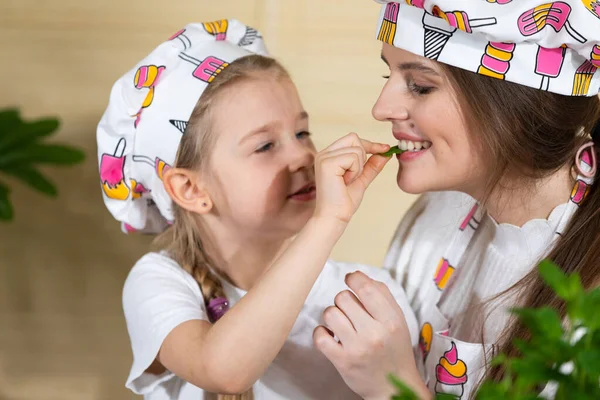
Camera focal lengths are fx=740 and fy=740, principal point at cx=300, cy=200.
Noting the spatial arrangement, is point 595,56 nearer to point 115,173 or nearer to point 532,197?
point 532,197

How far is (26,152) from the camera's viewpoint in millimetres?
1323

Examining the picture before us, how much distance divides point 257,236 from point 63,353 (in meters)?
0.71

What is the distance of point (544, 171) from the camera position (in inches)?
45.3

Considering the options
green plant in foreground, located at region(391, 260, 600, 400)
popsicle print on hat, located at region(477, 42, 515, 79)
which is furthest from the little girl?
green plant in foreground, located at region(391, 260, 600, 400)

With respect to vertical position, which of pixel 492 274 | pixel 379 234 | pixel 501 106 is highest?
pixel 501 106

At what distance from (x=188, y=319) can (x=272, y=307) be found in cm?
18

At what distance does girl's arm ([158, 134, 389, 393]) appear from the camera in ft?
3.48

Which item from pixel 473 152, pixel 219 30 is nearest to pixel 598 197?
pixel 473 152

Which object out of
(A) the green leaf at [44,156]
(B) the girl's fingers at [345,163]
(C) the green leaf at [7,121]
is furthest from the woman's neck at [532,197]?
(C) the green leaf at [7,121]

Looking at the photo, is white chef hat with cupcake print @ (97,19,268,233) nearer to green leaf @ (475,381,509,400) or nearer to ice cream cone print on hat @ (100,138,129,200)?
ice cream cone print on hat @ (100,138,129,200)

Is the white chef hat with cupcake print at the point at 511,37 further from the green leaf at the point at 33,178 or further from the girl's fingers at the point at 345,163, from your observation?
the green leaf at the point at 33,178

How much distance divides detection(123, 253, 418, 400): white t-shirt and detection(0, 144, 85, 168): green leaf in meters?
0.22

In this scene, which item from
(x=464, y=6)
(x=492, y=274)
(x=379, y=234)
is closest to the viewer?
(x=464, y=6)

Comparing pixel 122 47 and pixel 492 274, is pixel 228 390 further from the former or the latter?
pixel 122 47
